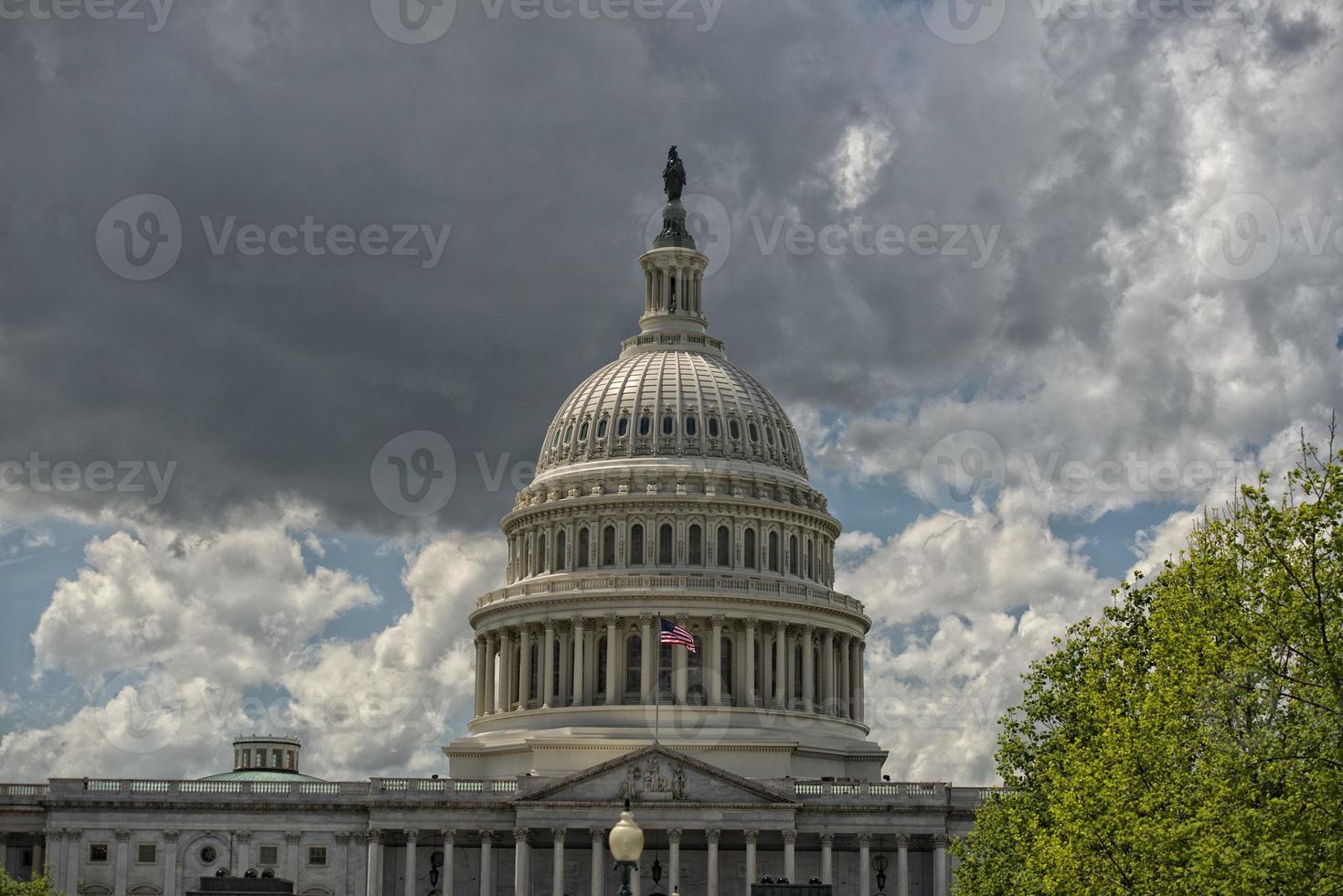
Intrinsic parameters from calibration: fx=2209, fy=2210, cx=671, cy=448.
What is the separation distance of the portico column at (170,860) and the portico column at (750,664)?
41.4 meters

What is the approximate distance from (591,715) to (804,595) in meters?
19.2

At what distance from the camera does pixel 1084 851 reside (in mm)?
74500

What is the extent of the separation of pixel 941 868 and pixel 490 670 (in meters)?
43.1

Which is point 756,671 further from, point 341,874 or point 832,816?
point 341,874

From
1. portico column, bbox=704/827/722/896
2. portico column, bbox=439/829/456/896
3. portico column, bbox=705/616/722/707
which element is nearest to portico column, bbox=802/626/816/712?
portico column, bbox=705/616/722/707

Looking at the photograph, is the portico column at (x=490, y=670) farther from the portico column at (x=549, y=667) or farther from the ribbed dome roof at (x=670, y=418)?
the ribbed dome roof at (x=670, y=418)

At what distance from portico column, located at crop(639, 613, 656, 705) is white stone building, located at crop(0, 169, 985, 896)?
15 cm

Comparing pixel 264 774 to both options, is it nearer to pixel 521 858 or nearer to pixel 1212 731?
pixel 521 858

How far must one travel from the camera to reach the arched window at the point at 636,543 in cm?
16488

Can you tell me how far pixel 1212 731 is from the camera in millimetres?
66000

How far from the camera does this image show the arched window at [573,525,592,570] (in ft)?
543

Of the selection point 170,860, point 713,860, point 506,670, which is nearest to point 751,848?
point 713,860

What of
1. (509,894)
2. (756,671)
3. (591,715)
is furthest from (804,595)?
(509,894)

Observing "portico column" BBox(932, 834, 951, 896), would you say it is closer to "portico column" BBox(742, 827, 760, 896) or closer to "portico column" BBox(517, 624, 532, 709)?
"portico column" BBox(742, 827, 760, 896)
